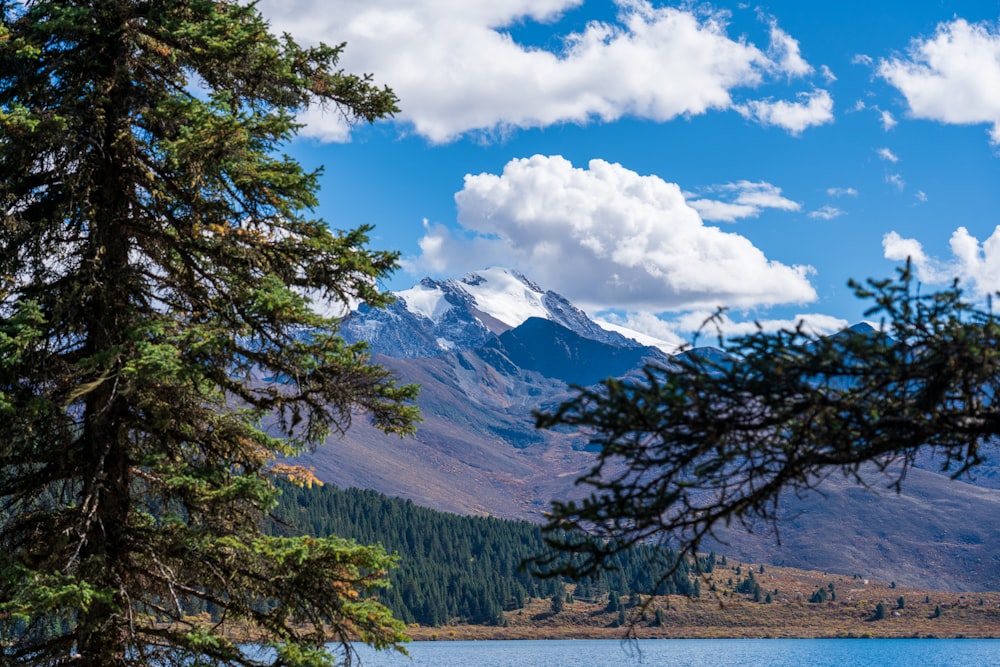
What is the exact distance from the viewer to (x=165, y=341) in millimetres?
12727

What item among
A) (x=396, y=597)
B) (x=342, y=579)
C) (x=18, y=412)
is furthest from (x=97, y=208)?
(x=396, y=597)

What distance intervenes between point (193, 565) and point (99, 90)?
6952mm

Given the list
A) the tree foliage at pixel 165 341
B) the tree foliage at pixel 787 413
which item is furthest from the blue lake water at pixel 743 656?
the tree foliage at pixel 787 413

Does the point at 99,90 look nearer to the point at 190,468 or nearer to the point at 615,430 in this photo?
the point at 190,468

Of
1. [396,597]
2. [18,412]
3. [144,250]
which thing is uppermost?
[144,250]

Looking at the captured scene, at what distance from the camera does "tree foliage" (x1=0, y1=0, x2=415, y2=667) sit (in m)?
12.8

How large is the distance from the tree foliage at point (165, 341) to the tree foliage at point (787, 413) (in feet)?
22.4

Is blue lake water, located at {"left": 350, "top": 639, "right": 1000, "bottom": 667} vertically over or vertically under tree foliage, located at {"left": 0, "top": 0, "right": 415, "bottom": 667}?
under

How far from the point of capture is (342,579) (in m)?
13.2

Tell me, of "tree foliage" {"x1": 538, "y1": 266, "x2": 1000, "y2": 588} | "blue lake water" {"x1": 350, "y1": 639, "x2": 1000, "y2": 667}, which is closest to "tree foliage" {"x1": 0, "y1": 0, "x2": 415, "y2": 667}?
"tree foliage" {"x1": 538, "y1": 266, "x2": 1000, "y2": 588}

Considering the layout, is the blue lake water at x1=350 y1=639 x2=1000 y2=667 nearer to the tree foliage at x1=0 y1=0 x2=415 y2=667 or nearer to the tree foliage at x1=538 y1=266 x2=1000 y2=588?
the tree foliage at x1=0 y1=0 x2=415 y2=667

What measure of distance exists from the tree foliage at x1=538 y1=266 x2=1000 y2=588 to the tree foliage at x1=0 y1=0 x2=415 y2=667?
6814 millimetres

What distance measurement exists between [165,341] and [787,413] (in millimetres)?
8715

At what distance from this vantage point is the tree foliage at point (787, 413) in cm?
661
